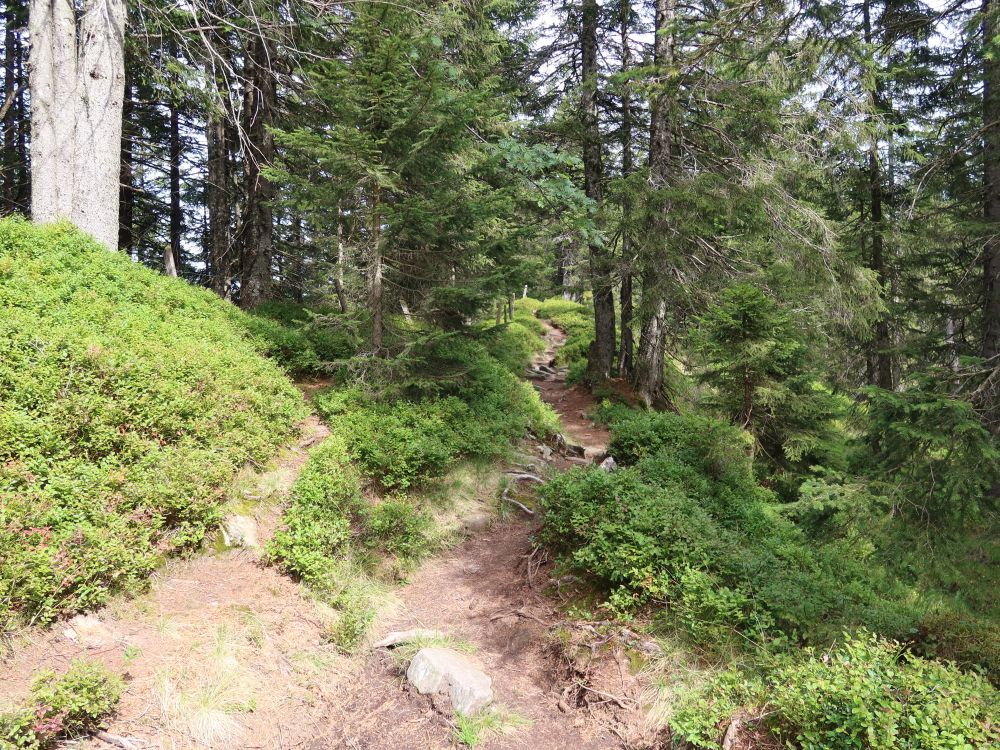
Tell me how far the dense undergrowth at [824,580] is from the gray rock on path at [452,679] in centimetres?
138

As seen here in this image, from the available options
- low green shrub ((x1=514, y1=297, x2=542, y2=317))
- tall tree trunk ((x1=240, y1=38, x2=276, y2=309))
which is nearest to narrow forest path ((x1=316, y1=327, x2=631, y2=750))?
tall tree trunk ((x1=240, y1=38, x2=276, y2=309))

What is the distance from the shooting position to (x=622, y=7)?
1300 centimetres

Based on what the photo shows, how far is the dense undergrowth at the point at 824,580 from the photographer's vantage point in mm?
2961

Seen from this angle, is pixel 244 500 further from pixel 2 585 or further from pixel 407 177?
pixel 407 177

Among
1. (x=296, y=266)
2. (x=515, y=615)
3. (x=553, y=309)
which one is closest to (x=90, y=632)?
(x=515, y=615)

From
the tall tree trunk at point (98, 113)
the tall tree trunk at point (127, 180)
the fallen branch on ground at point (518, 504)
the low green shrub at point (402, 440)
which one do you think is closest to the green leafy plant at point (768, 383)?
the fallen branch on ground at point (518, 504)

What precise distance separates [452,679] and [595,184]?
12.8 meters

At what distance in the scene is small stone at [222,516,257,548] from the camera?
5.11 m

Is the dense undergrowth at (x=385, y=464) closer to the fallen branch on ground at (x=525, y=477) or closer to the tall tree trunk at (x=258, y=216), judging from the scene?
the fallen branch on ground at (x=525, y=477)

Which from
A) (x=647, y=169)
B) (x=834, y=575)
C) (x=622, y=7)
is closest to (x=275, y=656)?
(x=834, y=575)

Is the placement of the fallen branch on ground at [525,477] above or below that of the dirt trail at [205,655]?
above

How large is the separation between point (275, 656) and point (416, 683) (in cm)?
122

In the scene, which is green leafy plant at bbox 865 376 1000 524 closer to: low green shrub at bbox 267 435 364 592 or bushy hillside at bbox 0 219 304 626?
low green shrub at bbox 267 435 364 592

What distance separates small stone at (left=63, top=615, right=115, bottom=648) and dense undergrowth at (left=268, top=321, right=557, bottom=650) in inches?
61.0
